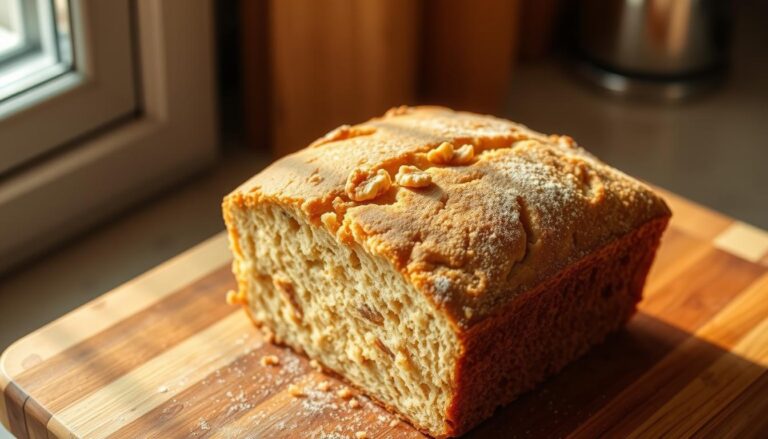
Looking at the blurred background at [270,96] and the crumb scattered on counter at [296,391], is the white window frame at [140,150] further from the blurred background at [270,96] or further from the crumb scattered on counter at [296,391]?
the crumb scattered on counter at [296,391]

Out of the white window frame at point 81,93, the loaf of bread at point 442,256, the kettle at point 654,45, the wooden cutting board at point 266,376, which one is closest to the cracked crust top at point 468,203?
the loaf of bread at point 442,256

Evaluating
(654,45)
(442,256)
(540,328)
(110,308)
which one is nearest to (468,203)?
(442,256)

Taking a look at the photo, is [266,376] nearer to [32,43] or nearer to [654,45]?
[32,43]

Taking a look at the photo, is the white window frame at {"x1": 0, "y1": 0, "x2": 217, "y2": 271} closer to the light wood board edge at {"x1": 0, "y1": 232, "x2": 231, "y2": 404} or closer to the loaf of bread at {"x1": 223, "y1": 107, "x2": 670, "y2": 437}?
the light wood board edge at {"x1": 0, "y1": 232, "x2": 231, "y2": 404}

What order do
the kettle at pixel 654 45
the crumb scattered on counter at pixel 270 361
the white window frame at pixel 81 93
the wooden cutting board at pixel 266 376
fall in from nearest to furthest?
1. the wooden cutting board at pixel 266 376
2. the crumb scattered on counter at pixel 270 361
3. the white window frame at pixel 81 93
4. the kettle at pixel 654 45

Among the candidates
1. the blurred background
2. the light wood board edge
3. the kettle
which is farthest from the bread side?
the kettle

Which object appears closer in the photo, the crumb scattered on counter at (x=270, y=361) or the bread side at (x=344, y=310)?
the bread side at (x=344, y=310)

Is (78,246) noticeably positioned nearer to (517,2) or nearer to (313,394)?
(313,394)

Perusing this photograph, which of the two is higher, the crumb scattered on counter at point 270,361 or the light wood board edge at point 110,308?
the light wood board edge at point 110,308
